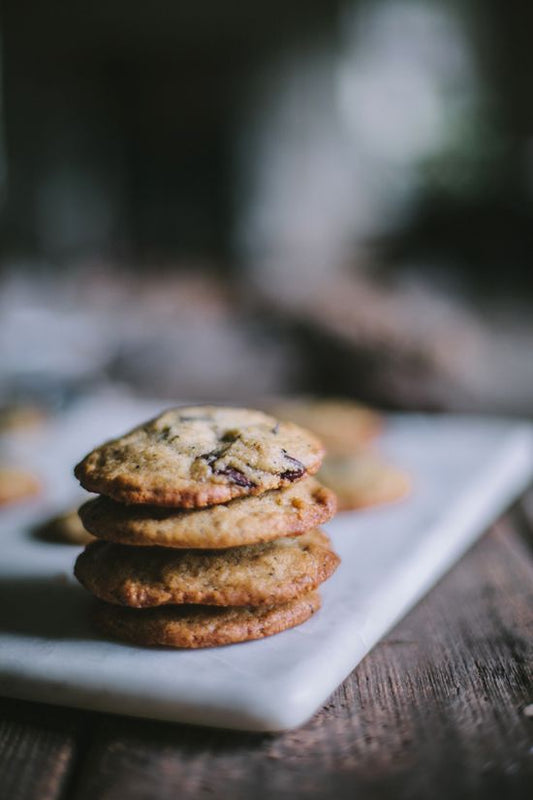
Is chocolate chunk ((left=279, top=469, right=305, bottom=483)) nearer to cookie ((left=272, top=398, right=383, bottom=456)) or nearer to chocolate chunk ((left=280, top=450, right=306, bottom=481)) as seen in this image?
chocolate chunk ((left=280, top=450, right=306, bottom=481))

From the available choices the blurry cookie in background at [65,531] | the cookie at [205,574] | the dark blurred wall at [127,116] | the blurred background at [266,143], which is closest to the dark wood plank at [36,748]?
the cookie at [205,574]

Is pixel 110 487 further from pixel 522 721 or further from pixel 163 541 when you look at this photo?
pixel 522 721

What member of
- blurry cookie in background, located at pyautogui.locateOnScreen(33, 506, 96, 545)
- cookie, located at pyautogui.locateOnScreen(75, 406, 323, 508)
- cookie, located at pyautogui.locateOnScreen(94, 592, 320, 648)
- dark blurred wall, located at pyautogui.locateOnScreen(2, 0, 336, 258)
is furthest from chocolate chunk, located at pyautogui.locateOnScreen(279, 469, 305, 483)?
dark blurred wall, located at pyautogui.locateOnScreen(2, 0, 336, 258)

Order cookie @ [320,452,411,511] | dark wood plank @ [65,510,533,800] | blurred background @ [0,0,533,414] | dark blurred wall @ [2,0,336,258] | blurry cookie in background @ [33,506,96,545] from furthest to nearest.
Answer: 1. dark blurred wall @ [2,0,336,258]
2. blurred background @ [0,0,533,414]
3. cookie @ [320,452,411,511]
4. blurry cookie in background @ [33,506,96,545]
5. dark wood plank @ [65,510,533,800]

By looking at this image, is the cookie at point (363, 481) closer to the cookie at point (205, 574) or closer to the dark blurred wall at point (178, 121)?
the cookie at point (205, 574)

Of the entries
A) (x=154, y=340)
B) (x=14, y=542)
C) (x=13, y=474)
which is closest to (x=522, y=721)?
(x=14, y=542)

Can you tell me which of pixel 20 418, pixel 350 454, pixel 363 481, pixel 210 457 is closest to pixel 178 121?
pixel 20 418
